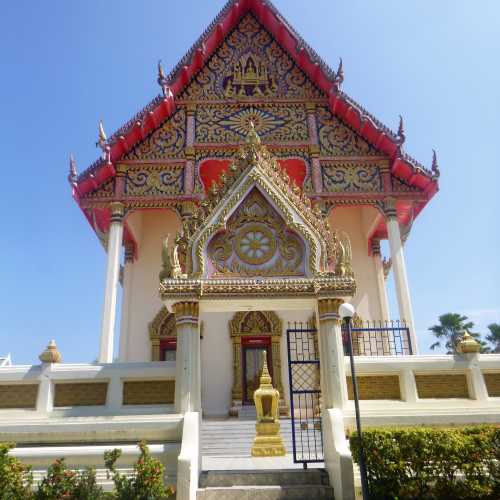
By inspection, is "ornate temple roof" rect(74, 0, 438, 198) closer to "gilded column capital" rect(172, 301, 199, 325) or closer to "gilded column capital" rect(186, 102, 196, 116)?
"gilded column capital" rect(186, 102, 196, 116)

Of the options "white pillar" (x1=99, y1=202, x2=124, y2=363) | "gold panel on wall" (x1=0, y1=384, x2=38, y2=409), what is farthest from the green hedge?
"white pillar" (x1=99, y1=202, x2=124, y2=363)

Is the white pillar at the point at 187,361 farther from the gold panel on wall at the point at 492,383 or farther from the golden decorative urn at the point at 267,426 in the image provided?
the gold panel on wall at the point at 492,383

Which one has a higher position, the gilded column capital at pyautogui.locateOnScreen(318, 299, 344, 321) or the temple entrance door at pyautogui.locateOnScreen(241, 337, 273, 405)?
the temple entrance door at pyautogui.locateOnScreen(241, 337, 273, 405)

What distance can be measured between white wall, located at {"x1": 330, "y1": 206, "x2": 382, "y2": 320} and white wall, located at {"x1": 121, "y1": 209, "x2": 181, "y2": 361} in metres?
4.77

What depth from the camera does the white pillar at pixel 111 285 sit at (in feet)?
31.3

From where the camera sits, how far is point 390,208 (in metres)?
11.2

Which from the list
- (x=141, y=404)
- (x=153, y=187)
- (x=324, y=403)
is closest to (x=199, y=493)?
(x=141, y=404)

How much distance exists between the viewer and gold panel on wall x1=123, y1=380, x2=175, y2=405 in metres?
5.56

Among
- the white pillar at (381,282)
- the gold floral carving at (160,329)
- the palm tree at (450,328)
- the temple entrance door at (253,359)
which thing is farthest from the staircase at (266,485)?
the palm tree at (450,328)

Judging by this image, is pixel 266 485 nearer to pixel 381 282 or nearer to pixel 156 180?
pixel 156 180

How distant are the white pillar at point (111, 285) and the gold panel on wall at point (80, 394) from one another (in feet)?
12.5

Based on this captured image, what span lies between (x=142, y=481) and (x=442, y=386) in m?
3.67

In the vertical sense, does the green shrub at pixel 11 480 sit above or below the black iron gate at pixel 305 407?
below

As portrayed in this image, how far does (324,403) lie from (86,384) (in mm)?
2870
